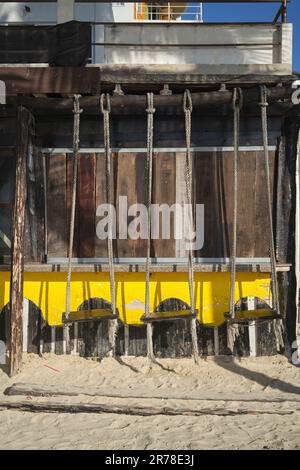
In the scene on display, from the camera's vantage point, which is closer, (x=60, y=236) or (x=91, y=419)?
(x=91, y=419)

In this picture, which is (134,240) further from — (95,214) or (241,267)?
(241,267)

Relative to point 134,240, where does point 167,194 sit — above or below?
above

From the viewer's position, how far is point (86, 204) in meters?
4.78

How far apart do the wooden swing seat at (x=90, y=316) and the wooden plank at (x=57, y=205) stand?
878 millimetres

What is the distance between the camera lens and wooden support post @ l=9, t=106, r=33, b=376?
4062mm

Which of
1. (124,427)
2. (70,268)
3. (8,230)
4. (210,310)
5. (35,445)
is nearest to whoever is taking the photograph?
(35,445)

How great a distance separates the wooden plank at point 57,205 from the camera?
4.79 metres

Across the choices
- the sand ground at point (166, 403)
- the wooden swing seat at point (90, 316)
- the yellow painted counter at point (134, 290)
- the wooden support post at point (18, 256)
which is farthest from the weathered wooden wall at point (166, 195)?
the sand ground at point (166, 403)

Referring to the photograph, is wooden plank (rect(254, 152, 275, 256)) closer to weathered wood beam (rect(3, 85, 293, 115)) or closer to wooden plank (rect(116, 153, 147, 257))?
weathered wood beam (rect(3, 85, 293, 115))

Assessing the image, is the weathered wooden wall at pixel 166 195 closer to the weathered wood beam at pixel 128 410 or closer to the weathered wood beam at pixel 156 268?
the weathered wood beam at pixel 156 268

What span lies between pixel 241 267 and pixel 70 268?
192cm

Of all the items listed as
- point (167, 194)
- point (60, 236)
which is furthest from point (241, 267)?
point (60, 236)

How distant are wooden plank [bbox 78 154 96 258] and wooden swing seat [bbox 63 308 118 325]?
0.75 m

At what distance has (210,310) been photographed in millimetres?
4535
